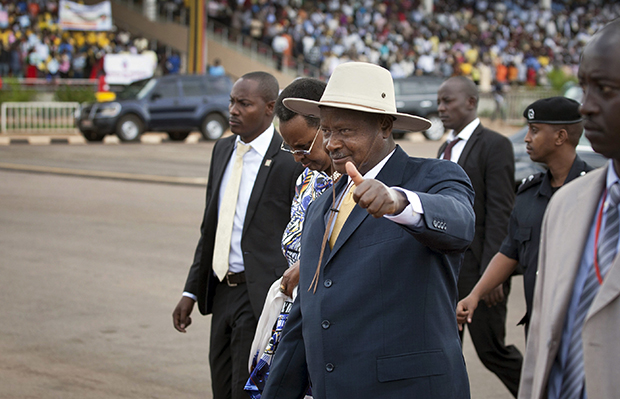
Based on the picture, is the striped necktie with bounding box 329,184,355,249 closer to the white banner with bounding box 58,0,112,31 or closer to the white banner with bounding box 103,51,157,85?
the white banner with bounding box 103,51,157,85

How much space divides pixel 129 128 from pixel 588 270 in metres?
21.7

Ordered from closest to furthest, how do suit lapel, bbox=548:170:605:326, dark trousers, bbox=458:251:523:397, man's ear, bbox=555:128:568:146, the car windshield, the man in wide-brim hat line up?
suit lapel, bbox=548:170:605:326, the man in wide-brim hat, man's ear, bbox=555:128:568:146, dark trousers, bbox=458:251:523:397, the car windshield

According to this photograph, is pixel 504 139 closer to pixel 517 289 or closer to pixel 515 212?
pixel 515 212

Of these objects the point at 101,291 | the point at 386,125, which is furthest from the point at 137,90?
→ the point at 386,125

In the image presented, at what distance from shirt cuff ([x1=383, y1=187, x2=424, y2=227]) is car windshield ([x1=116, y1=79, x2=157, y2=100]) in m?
21.3

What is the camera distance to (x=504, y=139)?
5250 millimetres

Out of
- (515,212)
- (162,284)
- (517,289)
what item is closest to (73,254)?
(162,284)

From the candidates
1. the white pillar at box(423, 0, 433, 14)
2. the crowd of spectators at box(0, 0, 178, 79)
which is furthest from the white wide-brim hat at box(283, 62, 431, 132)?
the white pillar at box(423, 0, 433, 14)

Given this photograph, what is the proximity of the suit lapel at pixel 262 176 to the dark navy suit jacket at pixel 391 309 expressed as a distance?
1472mm

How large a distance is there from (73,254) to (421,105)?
18533 millimetres

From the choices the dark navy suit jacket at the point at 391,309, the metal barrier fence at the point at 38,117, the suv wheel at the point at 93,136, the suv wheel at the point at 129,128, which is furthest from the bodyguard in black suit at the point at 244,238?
the metal barrier fence at the point at 38,117

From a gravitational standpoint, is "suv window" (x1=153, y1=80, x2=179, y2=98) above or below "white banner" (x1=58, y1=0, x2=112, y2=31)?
below

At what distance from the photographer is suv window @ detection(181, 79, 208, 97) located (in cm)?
2347

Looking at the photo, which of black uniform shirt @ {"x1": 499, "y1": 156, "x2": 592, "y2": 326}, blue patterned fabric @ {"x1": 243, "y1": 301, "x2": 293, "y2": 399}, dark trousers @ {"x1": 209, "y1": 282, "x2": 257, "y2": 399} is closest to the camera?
blue patterned fabric @ {"x1": 243, "y1": 301, "x2": 293, "y2": 399}
